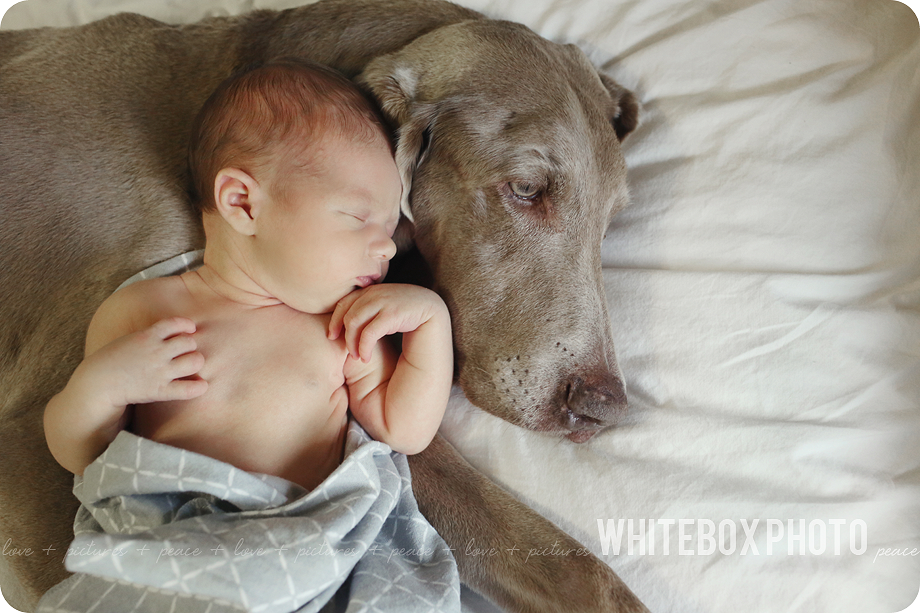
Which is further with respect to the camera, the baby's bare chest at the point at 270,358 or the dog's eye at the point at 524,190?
the dog's eye at the point at 524,190

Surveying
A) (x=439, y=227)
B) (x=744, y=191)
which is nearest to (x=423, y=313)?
(x=439, y=227)

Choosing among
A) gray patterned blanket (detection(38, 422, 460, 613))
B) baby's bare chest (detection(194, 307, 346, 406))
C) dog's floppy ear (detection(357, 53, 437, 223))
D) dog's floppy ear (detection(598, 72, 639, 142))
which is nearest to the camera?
gray patterned blanket (detection(38, 422, 460, 613))

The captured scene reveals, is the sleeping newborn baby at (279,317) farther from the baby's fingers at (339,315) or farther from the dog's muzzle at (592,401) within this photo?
the dog's muzzle at (592,401)

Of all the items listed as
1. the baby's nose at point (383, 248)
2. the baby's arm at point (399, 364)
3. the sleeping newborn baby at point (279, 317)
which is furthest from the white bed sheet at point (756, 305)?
the baby's nose at point (383, 248)

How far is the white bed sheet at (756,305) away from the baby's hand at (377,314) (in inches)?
14.1

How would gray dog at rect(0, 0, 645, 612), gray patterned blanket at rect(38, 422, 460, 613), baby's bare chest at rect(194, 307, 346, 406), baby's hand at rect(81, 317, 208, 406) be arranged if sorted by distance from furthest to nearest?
gray dog at rect(0, 0, 645, 612)
baby's bare chest at rect(194, 307, 346, 406)
baby's hand at rect(81, 317, 208, 406)
gray patterned blanket at rect(38, 422, 460, 613)

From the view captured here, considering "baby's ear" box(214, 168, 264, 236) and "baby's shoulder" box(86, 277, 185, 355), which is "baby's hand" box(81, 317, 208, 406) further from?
"baby's ear" box(214, 168, 264, 236)

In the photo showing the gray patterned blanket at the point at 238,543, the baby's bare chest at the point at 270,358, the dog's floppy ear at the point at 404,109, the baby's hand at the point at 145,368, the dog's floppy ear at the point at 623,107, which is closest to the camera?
the gray patterned blanket at the point at 238,543

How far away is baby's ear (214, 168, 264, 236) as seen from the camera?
1.37 m

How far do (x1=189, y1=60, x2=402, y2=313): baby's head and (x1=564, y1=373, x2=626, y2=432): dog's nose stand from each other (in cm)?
51

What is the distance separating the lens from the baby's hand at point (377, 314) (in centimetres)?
135

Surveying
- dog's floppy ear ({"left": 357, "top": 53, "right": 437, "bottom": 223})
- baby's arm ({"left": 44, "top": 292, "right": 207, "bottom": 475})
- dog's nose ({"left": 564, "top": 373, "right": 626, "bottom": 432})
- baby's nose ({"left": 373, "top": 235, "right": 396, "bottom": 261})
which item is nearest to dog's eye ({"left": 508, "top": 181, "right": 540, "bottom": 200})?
dog's floppy ear ({"left": 357, "top": 53, "right": 437, "bottom": 223})

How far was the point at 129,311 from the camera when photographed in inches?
54.2

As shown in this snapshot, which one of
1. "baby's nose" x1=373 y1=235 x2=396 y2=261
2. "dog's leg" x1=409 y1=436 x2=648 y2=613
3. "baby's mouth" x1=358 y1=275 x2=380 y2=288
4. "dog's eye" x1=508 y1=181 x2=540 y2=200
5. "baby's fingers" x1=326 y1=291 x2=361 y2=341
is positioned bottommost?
"dog's leg" x1=409 y1=436 x2=648 y2=613
